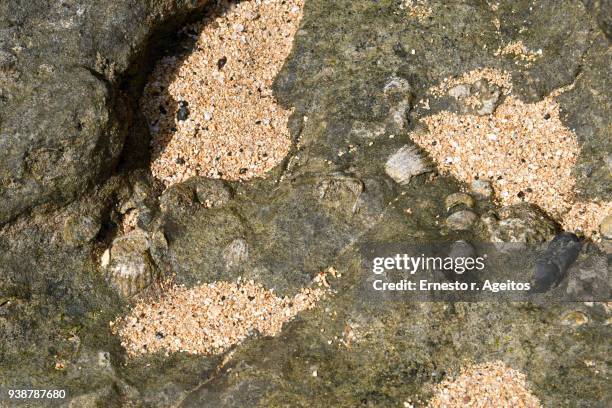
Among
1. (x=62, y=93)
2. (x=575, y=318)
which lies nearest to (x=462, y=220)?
(x=575, y=318)

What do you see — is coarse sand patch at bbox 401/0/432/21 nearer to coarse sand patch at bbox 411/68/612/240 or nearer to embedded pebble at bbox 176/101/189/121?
coarse sand patch at bbox 411/68/612/240

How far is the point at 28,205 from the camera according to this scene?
5023 mm

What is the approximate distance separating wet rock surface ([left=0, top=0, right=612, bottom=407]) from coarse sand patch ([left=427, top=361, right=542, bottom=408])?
2.9 inches

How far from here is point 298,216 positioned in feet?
16.8

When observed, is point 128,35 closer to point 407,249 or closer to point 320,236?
point 320,236

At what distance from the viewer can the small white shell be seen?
5195 millimetres

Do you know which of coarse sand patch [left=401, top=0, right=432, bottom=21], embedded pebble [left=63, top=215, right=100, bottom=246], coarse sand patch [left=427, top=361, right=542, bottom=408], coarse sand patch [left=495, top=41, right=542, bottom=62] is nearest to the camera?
coarse sand patch [left=427, top=361, right=542, bottom=408]

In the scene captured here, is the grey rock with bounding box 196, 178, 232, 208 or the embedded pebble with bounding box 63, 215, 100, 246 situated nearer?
the embedded pebble with bounding box 63, 215, 100, 246

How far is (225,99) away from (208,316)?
2.00 metres

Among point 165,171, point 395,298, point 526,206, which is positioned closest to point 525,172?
point 526,206

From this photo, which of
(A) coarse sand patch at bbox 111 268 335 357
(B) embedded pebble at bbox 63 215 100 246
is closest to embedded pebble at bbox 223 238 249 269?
(A) coarse sand patch at bbox 111 268 335 357

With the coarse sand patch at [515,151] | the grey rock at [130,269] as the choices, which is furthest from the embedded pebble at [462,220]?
the grey rock at [130,269]

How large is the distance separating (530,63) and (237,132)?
8.35 feet

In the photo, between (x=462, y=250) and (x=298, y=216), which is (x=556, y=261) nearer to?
(x=462, y=250)
